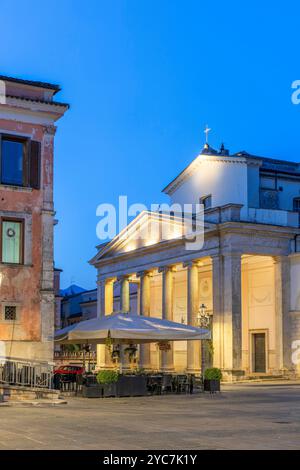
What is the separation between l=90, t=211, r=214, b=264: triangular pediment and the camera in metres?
48.2

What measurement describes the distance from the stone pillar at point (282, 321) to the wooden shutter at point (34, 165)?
1979 centimetres

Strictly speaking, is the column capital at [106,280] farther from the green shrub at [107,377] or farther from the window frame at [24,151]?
the window frame at [24,151]

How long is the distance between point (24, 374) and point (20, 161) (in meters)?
7.55

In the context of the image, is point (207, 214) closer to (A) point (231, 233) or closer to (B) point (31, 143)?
(A) point (231, 233)

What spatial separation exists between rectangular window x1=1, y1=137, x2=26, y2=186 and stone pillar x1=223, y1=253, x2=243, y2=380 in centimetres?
1743

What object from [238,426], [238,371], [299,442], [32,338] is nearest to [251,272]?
[238,371]

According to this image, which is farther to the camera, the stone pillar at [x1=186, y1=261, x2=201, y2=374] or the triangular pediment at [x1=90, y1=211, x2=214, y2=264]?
the triangular pediment at [x1=90, y1=211, x2=214, y2=264]

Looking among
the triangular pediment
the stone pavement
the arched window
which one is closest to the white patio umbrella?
the stone pavement

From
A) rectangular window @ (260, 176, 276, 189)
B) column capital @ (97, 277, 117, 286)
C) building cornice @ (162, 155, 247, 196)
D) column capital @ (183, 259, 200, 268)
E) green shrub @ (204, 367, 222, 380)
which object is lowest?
green shrub @ (204, 367, 222, 380)

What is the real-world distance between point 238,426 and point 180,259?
3152cm

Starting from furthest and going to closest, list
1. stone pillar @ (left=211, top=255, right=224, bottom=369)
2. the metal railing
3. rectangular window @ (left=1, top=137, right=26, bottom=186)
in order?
stone pillar @ (left=211, top=255, right=224, bottom=369) < rectangular window @ (left=1, top=137, right=26, bottom=186) < the metal railing

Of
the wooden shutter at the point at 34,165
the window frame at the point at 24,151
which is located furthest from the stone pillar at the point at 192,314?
the window frame at the point at 24,151

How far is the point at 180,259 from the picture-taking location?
1876 inches

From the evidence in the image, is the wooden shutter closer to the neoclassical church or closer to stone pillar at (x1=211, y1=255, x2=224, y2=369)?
the neoclassical church
